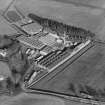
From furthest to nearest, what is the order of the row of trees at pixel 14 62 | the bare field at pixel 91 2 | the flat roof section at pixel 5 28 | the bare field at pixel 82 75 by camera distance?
the bare field at pixel 91 2
the flat roof section at pixel 5 28
the row of trees at pixel 14 62
the bare field at pixel 82 75

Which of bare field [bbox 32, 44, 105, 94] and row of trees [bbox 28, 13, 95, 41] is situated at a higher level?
row of trees [bbox 28, 13, 95, 41]

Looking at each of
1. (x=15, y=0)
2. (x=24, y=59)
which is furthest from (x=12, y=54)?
(x=15, y=0)

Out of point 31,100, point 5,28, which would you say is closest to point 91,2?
point 5,28

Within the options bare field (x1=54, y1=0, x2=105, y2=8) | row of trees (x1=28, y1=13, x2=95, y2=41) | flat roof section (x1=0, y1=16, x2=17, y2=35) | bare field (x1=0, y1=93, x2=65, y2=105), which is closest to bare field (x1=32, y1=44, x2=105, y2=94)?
bare field (x1=0, y1=93, x2=65, y2=105)

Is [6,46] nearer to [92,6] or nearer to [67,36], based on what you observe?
[67,36]

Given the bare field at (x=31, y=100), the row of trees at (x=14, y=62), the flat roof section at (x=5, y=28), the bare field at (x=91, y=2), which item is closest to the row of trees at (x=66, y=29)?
the flat roof section at (x=5, y=28)

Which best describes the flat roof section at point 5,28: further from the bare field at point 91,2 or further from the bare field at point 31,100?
the bare field at point 31,100

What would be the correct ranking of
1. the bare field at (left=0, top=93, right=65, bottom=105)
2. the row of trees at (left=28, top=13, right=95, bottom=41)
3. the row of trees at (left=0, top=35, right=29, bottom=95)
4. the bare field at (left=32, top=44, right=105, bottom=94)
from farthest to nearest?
the row of trees at (left=28, top=13, right=95, bottom=41), the row of trees at (left=0, top=35, right=29, bottom=95), the bare field at (left=32, top=44, right=105, bottom=94), the bare field at (left=0, top=93, right=65, bottom=105)

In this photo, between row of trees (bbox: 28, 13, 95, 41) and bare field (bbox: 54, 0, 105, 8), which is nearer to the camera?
row of trees (bbox: 28, 13, 95, 41)

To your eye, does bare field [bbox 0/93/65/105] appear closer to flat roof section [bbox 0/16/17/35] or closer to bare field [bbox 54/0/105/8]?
flat roof section [bbox 0/16/17/35]
